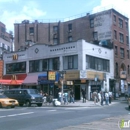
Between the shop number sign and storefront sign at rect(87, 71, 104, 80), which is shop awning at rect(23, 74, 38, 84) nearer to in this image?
the shop number sign

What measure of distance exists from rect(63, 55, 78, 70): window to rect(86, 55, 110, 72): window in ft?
5.60

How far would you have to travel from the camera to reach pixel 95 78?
3588 centimetres

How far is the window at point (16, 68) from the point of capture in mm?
44819

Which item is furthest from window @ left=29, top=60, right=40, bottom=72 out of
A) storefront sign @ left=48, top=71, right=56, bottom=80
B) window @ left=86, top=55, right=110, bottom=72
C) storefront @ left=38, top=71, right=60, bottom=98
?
window @ left=86, top=55, right=110, bottom=72

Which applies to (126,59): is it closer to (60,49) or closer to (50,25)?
(60,49)

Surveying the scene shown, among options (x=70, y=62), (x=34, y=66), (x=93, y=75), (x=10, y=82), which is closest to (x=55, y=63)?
(x=70, y=62)

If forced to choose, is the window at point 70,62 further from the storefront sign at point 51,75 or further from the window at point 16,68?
the window at point 16,68

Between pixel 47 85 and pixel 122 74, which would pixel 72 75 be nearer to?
pixel 47 85

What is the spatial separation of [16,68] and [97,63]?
1478cm

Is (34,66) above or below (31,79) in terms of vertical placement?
above

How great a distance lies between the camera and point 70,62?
37875 mm

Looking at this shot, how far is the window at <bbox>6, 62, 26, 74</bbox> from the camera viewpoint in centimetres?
4482

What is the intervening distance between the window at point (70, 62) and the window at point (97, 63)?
1.71 m

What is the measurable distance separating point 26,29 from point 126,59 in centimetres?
2607
